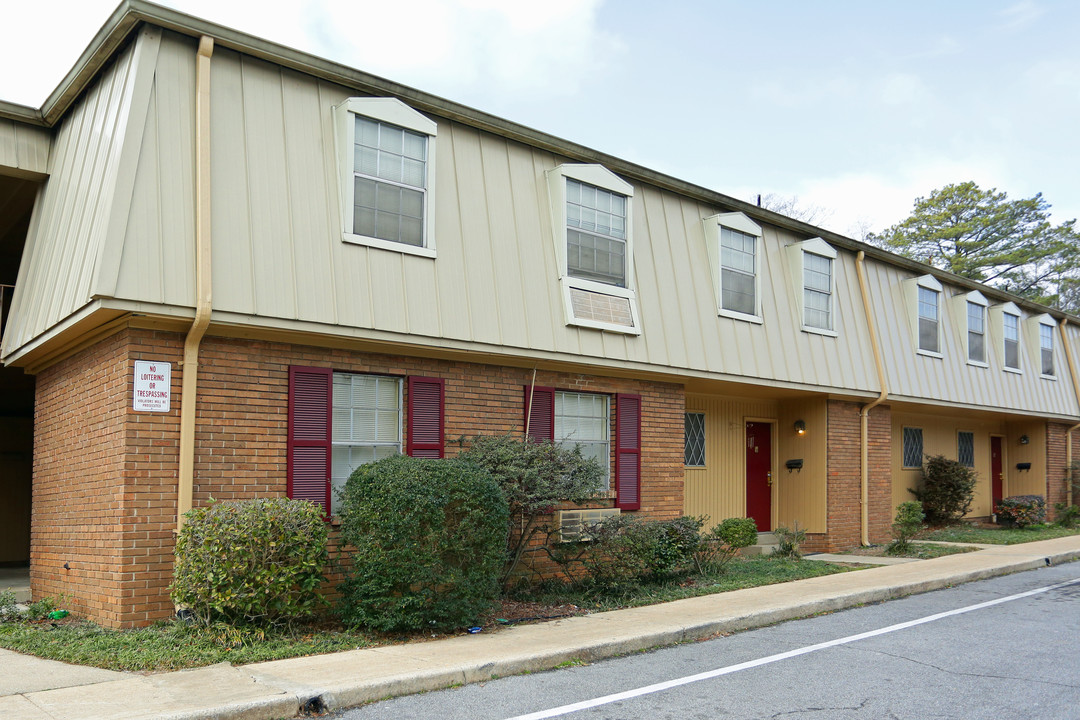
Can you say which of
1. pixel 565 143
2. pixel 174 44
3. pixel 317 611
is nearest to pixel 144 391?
pixel 317 611

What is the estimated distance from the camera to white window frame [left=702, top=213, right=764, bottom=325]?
1333 centimetres

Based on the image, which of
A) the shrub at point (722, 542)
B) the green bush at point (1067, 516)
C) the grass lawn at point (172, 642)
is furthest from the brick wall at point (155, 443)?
the green bush at point (1067, 516)

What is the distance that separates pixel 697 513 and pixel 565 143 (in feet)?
22.9

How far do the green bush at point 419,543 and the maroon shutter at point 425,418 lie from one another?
1312 millimetres

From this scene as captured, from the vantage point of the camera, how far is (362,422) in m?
9.52

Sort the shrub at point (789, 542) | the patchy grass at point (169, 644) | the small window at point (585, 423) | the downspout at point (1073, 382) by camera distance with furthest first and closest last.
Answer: the downspout at point (1073, 382) → the shrub at point (789, 542) → the small window at point (585, 423) → the patchy grass at point (169, 644)

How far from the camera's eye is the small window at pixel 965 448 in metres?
22.6

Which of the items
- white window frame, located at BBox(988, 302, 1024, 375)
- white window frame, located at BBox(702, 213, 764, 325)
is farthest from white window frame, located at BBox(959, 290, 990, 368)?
white window frame, located at BBox(702, 213, 764, 325)

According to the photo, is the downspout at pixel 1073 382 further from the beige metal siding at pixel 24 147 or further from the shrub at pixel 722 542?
the beige metal siding at pixel 24 147

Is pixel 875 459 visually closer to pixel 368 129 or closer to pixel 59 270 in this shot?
pixel 368 129

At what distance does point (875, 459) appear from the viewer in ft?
54.6

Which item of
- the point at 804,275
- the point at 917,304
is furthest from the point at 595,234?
the point at 917,304

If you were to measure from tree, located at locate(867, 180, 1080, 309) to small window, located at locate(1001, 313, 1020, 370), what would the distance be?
18363 mm

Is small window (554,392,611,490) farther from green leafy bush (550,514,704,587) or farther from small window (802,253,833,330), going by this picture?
small window (802,253,833,330)
